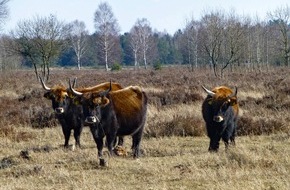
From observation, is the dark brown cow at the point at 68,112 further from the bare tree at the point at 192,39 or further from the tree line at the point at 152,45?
the bare tree at the point at 192,39

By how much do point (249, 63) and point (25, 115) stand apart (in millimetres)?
43518

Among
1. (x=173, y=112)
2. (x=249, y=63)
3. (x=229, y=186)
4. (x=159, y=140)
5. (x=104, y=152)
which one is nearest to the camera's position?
(x=229, y=186)

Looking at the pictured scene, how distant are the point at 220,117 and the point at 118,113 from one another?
6.64 ft

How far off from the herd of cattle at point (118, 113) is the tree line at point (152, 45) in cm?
2045

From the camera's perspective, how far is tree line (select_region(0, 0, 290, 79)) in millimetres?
32219

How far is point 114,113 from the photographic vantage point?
9188 millimetres

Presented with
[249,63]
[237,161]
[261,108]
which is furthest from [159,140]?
[249,63]

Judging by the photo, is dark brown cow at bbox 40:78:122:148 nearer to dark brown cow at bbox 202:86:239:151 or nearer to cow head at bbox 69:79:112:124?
cow head at bbox 69:79:112:124

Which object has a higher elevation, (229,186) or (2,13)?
(2,13)

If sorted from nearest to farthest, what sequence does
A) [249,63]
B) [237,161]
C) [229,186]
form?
1. [229,186]
2. [237,161]
3. [249,63]

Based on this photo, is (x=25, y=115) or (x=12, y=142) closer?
(x=12, y=142)

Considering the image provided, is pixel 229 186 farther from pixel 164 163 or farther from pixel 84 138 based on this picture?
pixel 84 138

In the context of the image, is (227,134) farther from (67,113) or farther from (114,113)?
(67,113)

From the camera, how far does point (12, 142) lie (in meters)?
11.4
